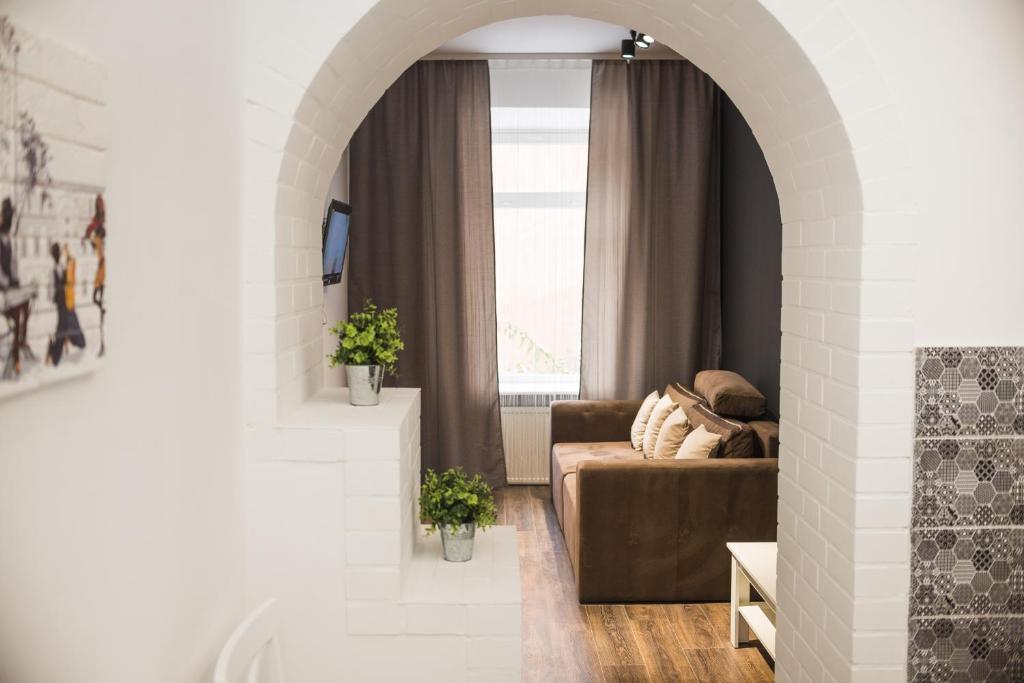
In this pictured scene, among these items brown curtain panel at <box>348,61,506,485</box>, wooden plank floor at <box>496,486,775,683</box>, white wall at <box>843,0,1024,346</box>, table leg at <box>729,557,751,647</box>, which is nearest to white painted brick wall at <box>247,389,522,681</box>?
wooden plank floor at <box>496,486,775,683</box>

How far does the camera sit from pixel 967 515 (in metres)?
2.34

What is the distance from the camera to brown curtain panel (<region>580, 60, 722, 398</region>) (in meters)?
6.21

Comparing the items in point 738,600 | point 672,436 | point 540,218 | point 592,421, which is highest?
point 540,218

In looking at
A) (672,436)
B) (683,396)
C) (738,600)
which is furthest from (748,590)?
(683,396)

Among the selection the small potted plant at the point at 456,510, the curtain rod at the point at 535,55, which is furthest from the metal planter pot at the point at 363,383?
the curtain rod at the point at 535,55

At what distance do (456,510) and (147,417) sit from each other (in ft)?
3.58

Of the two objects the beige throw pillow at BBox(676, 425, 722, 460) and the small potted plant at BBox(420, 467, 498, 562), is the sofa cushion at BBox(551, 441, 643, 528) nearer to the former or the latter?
the beige throw pillow at BBox(676, 425, 722, 460)

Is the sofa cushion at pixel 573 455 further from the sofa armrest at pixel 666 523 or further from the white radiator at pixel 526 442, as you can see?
the sofa armrest at pixel 666 523

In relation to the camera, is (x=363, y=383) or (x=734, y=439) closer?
(x=363, y=383)

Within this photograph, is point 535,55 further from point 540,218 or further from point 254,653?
point 254,653

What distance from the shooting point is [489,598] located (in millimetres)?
2434

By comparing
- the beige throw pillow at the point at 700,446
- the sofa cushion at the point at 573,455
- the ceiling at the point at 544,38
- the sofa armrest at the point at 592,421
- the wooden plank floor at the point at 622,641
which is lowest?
the wooden plank floor at the point at 622,641

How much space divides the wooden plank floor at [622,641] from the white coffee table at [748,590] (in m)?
0.10

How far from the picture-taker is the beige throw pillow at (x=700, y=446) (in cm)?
437
